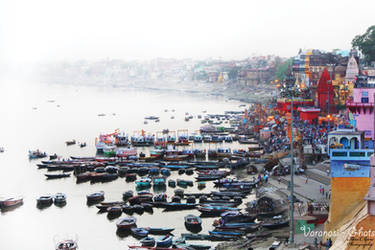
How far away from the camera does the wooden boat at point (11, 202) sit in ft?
84.8

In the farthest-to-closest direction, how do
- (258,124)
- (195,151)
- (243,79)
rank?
(243,79)
(258,124)
(195,151)

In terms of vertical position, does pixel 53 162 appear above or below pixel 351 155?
below

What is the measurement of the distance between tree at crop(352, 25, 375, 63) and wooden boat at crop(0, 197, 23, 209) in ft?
138

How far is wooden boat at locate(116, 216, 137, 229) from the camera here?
2152cm

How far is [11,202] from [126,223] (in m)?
7.36

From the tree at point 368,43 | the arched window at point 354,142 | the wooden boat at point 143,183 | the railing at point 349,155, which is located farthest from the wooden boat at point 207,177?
the tree at point 368,43

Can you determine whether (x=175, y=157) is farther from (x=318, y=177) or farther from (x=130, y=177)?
(x=318, y=177)

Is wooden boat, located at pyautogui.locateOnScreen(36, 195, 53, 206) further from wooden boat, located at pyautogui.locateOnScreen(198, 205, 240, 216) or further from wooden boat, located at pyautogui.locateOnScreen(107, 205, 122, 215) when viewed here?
wooden boat, located at pyautogui.locateOnScreen(198, 205, 240, 216)

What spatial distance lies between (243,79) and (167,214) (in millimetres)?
96958

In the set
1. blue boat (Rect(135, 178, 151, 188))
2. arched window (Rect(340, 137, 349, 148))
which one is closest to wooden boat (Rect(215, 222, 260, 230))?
arched window (Rect(340, 137, 349, 148))

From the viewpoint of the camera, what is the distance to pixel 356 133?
54.5 feet

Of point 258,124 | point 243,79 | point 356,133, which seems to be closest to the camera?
point 356,133

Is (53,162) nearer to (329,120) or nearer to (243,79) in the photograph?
(329,120)

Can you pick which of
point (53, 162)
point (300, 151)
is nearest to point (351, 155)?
point (300, 151)
